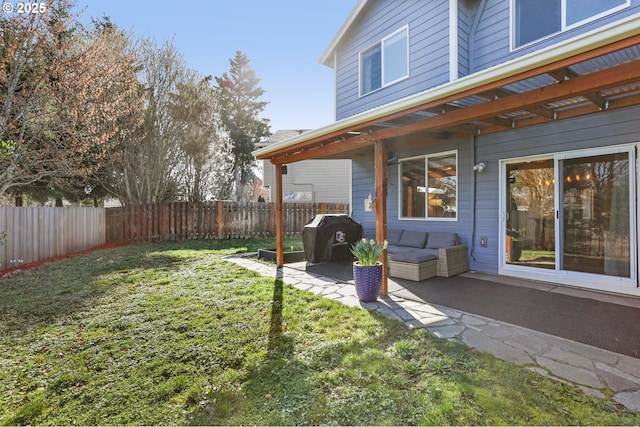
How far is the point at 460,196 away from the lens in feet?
19.3

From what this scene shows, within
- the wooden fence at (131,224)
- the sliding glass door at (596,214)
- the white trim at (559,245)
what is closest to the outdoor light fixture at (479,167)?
the white trim at (559,245)

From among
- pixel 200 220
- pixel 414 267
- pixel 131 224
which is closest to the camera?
pixel 414 267

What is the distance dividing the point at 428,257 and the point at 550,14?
4.22m

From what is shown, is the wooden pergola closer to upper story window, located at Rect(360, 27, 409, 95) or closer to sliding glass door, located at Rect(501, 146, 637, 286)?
sliding glass door, located at Rect(501, 146, 637, 286)

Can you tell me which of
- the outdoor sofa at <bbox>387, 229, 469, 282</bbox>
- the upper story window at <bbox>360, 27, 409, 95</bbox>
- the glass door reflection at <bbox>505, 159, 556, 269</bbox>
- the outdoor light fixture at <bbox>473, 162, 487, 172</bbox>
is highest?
the upper story window at <bbox>360, 27, 409, 95</bbox>

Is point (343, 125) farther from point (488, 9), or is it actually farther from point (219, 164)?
point (219, 164)

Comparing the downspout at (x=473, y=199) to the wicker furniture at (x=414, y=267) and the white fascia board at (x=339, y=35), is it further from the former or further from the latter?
the white fascia board at (x=339, y=35)

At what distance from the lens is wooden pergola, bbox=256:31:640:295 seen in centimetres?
249

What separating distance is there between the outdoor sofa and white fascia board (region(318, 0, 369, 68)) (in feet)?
17.8

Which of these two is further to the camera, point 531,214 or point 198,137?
point 198,137

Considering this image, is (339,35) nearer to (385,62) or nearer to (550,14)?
(385,62)

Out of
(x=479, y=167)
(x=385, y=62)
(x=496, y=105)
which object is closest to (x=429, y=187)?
(x=479, y=167)

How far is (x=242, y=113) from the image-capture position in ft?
71.7

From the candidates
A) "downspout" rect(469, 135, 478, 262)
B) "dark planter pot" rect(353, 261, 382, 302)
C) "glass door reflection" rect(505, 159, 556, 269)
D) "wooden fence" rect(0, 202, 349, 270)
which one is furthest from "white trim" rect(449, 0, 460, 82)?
"wooden fence" rect(0, 202, 349, 270)
